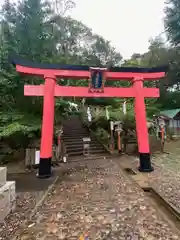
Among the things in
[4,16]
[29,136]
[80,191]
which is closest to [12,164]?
[29,136]

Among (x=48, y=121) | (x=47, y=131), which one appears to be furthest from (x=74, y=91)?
(x=47, y=131)

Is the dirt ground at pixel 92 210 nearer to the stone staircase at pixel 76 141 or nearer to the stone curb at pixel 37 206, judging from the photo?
the stone curb at pixel 37 206

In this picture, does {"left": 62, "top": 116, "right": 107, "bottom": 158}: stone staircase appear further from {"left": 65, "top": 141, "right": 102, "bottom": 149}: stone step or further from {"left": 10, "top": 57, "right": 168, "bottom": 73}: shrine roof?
{"left": 10, "top": 57, "right": 168, "bottom": 73}: shrine roof

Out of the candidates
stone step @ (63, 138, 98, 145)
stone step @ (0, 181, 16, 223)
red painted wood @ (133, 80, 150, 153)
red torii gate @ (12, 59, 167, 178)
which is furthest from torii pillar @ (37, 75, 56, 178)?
stone step @ (63, 138, 98, 145)

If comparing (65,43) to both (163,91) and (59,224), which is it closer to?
(163,91)

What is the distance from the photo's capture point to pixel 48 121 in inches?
258

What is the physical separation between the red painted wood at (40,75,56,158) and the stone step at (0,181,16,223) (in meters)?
2.68

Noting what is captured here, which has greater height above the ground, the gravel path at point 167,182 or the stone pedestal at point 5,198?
the stone pedestal at point 5,198

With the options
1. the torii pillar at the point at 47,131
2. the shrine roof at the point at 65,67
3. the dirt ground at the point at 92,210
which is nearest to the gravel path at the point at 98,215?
the dirt ground at the point at 92,210

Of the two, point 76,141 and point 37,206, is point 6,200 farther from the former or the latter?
point 76,141

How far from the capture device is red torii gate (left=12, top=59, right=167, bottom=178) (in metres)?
6.46

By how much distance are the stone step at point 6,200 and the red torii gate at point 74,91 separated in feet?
8.21

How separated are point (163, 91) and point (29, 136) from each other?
54.6 feet

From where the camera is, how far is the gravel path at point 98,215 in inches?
107
